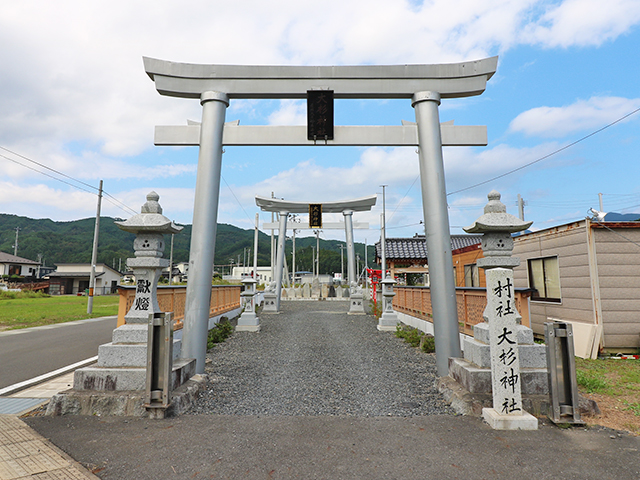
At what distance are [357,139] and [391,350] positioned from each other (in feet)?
17.5

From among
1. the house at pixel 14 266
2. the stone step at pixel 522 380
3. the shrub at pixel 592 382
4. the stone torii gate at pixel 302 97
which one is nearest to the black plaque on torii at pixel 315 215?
the stone torii gate at pixel 302 97

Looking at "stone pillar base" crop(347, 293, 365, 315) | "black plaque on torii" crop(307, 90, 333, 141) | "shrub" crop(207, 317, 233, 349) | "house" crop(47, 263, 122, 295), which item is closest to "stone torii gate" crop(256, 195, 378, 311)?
"stone pillar base" crop(347, 293, 365, 315)

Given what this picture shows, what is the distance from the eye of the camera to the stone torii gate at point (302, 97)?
5.80 meters

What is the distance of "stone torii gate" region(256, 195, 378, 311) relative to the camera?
58.3ft

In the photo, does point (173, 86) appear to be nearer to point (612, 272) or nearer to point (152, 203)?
point (152, 203)

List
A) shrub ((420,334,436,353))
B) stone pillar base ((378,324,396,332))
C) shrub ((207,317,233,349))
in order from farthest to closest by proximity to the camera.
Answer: stone pillar base ((378,324,396,332)) → shrub ((207,317,233,349)) → shrub ((420,334,436,353))

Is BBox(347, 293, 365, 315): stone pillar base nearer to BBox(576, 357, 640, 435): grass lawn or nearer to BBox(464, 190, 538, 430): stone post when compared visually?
BBox(576, 357, 640, 435): grass lawn

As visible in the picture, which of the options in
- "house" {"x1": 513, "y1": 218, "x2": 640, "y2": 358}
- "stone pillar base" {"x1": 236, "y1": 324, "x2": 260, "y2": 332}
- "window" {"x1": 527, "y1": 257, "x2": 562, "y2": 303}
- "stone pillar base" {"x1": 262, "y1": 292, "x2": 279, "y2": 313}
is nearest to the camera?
"house" {"x1": 513, "y1": 218, "x2": 640, "y2": 358}

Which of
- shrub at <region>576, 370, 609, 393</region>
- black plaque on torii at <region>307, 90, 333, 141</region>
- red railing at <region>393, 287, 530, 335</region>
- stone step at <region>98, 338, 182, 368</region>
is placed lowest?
shrub at <region>576, 370, 609, 393</region>

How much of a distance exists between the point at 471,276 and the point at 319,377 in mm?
9519

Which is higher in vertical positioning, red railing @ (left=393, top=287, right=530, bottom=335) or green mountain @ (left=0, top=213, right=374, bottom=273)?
green mountain @ (left=0, top=213, right=374, bottom=273)

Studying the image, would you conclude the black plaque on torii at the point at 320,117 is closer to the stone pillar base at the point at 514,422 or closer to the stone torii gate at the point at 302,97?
the stone torii gate at the point at 302,97

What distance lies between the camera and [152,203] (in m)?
5.14

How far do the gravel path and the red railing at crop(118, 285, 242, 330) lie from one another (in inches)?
53.7
